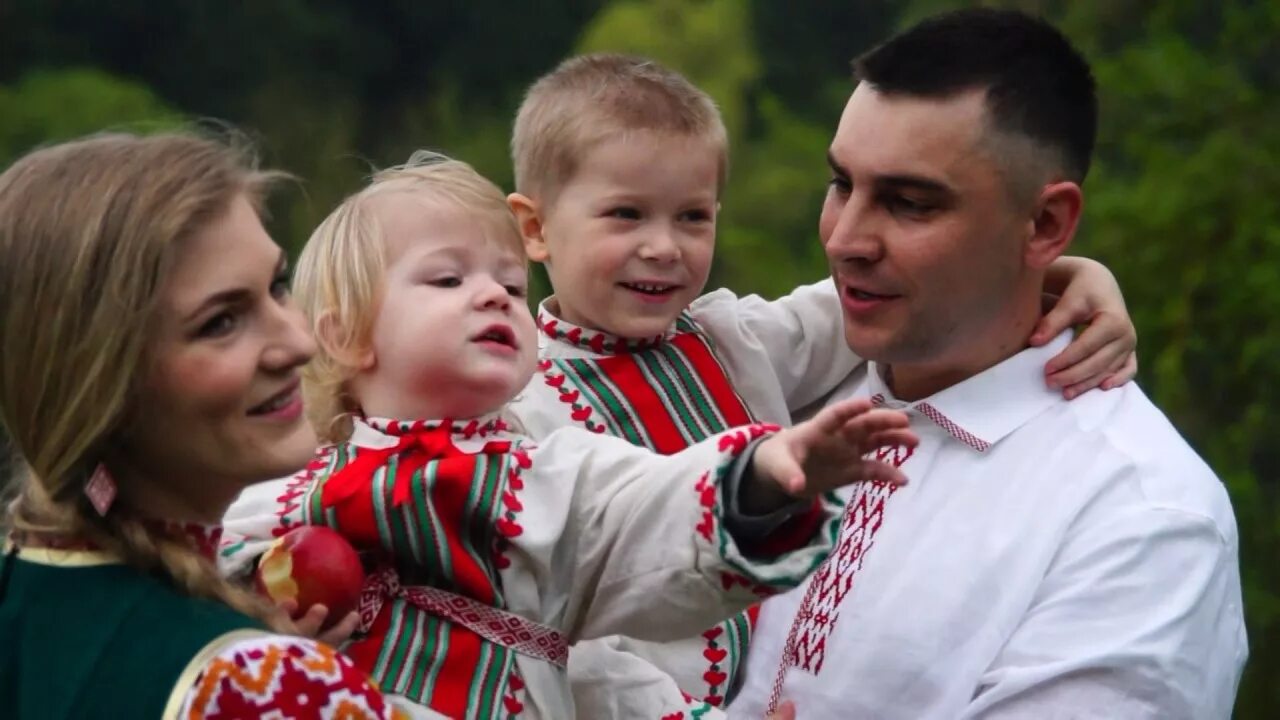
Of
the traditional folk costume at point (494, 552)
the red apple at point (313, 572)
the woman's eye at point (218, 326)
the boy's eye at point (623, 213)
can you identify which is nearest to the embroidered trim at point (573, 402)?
the boy's eye at point (623, 213)

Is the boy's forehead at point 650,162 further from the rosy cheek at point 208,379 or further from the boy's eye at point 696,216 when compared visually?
the rosy cheek at point 208,379

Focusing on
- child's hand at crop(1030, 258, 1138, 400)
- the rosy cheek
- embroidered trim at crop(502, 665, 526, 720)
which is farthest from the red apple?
child's hand at crop(1030, 258, 1138, 400)

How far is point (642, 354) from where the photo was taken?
3.14 meters

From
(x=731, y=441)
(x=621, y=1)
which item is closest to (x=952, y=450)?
(x=731, y=441)

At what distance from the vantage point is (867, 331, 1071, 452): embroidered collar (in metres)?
2.98

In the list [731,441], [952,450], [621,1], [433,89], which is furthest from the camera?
[433,89]

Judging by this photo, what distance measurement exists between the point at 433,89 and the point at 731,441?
24032mm

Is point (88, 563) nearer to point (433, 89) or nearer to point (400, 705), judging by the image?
point (400, 705)

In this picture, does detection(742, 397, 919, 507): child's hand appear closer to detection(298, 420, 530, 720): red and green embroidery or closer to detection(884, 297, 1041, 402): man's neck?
detection(298, 420, 530, 720): red and green embroidery

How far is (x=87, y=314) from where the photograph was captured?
2.12 m

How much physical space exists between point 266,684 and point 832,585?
1100mm

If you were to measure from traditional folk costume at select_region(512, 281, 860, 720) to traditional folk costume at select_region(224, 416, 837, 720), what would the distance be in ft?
0.60

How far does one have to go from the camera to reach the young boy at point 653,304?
3031 millimetres

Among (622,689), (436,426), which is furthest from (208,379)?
(622,689)
